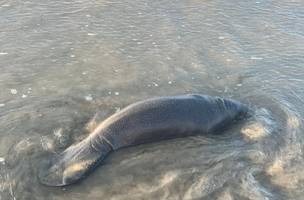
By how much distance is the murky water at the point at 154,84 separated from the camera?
5176mm

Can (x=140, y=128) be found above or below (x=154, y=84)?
above

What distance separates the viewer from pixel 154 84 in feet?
22.4

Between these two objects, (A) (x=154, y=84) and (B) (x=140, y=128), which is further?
(A) (x=154, y=84)

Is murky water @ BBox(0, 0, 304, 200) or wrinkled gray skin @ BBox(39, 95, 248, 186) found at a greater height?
wrinkled gray skin @ BBox(39, 95, 248, 186)

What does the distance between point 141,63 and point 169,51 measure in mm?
631

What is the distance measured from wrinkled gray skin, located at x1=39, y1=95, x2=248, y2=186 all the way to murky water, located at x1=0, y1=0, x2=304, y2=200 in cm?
12

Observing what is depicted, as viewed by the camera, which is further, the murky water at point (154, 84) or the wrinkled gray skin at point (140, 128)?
the murky water at point (154, 84)

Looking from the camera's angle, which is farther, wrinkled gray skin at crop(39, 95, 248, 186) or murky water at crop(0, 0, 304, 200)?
murky water at crop(0, 0, 304, 200)

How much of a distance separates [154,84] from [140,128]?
148 cm

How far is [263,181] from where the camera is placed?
5.27m

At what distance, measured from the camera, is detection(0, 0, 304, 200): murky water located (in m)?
5.18

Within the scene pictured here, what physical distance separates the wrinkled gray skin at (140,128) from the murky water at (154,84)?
115 millimetres

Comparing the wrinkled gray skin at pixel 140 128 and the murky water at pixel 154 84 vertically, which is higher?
the wrinkled gray skin at pixel 140 128

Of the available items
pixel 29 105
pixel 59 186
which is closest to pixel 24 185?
pixel 59 186
